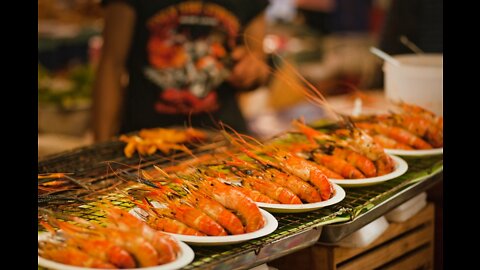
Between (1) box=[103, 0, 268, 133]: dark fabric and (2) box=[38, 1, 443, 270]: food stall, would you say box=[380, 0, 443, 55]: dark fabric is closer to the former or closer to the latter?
(1) box=[103, 0, 268, 133]: dark fabric

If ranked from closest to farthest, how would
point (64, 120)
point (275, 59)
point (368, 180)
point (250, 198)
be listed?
point (250, 198) < point (368, 180) < point (64, 120) < point (275, 59)

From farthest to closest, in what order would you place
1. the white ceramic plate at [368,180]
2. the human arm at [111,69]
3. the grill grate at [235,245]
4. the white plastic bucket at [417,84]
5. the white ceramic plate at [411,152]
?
the human arm at [111,69]
the white plastic bucket at [417,84]
the white ceramic plate at [411,152]
the white ceramic plate at [368,180]
the grill grate at [235,245]

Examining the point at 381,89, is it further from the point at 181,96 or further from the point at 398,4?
the point at 181,96

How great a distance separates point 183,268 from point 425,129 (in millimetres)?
1877

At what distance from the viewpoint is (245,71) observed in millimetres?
4711

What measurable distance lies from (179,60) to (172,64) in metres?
0.06

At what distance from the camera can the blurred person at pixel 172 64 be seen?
4.61m

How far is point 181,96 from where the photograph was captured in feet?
15.4

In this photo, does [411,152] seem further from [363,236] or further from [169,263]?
[169,263]

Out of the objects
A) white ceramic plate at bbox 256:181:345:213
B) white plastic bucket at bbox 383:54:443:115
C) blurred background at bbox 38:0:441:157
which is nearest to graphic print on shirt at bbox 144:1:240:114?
blurred background at bbox 38:0:441:157

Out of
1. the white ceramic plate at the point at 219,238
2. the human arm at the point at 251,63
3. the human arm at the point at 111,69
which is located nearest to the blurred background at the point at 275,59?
the human arm at the point at 251,63

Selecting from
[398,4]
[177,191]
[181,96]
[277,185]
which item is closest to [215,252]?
[177,191]

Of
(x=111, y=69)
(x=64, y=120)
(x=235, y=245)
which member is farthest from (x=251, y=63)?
(x=235, y=245)

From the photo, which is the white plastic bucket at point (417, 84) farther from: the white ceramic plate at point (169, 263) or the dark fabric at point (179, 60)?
the white ceramic plate at point (169, 263)
